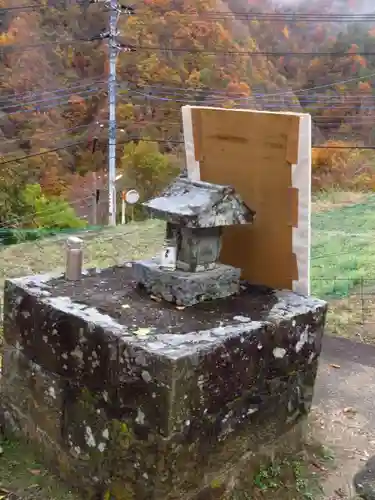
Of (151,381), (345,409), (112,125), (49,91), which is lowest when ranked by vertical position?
(345,409)

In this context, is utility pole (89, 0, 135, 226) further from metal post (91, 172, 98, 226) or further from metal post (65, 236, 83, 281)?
metal post (65, 236, 83, 281)

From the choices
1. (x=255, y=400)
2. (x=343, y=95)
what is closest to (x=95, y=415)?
(x=255, y=400)

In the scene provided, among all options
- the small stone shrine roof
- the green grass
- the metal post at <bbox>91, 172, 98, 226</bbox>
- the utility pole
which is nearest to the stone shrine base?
the small stone shrine roof

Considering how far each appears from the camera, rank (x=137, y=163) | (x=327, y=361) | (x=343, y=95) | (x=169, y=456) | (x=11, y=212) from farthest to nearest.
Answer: (x=343, y=95) → (x=137, y=163) → (x=11, y=212) → (x=327, y=361) → (x=169, y=456)

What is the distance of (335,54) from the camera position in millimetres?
24156

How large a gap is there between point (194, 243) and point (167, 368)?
111 centimetres

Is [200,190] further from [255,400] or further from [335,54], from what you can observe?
[335,54]

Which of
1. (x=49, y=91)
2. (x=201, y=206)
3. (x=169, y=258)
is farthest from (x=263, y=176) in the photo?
(x=49, y=91)

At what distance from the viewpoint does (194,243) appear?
392cm

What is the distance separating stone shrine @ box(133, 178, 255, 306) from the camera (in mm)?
3795

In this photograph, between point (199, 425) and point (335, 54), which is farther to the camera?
point (335, 54)

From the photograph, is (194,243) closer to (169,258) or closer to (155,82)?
(169,258)

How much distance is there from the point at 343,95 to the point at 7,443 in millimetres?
22503

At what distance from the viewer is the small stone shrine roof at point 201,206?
3.74 meters
